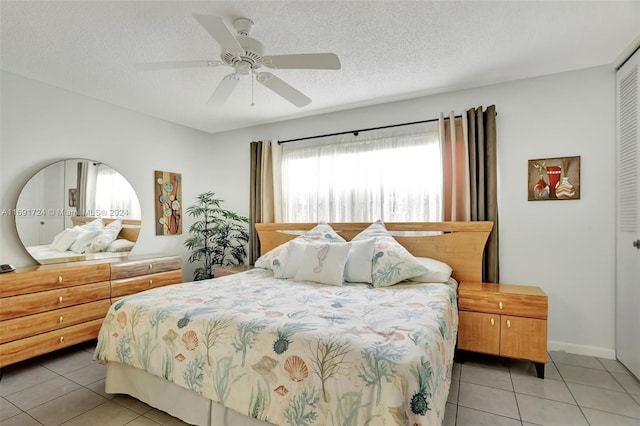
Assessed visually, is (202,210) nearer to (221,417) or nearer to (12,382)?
(12,382)

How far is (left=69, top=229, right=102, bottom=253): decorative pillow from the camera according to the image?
10.6ft

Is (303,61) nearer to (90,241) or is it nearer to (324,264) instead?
(324,264)

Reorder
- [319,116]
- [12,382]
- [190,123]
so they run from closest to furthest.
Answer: [12,382] < [319,116] < [190,123]

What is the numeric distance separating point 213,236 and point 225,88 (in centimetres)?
287

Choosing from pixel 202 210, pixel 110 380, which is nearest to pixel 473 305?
pixel 110 380

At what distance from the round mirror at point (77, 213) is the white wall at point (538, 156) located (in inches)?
4.1

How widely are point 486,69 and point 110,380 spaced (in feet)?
12.6

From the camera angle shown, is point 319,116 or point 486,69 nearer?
point 486,69

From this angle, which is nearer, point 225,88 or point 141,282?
point 225,88

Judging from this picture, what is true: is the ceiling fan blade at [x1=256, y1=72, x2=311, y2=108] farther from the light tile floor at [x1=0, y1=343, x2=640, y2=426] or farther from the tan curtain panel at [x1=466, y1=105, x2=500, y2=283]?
the light tile floor at [x1=0, y1=343, x2=640, y2=426]

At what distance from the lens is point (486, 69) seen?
282cm

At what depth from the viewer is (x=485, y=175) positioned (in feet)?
10.1

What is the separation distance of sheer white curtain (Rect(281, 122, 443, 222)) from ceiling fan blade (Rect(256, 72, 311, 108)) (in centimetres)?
146

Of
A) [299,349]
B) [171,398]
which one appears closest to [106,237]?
[171,398]
